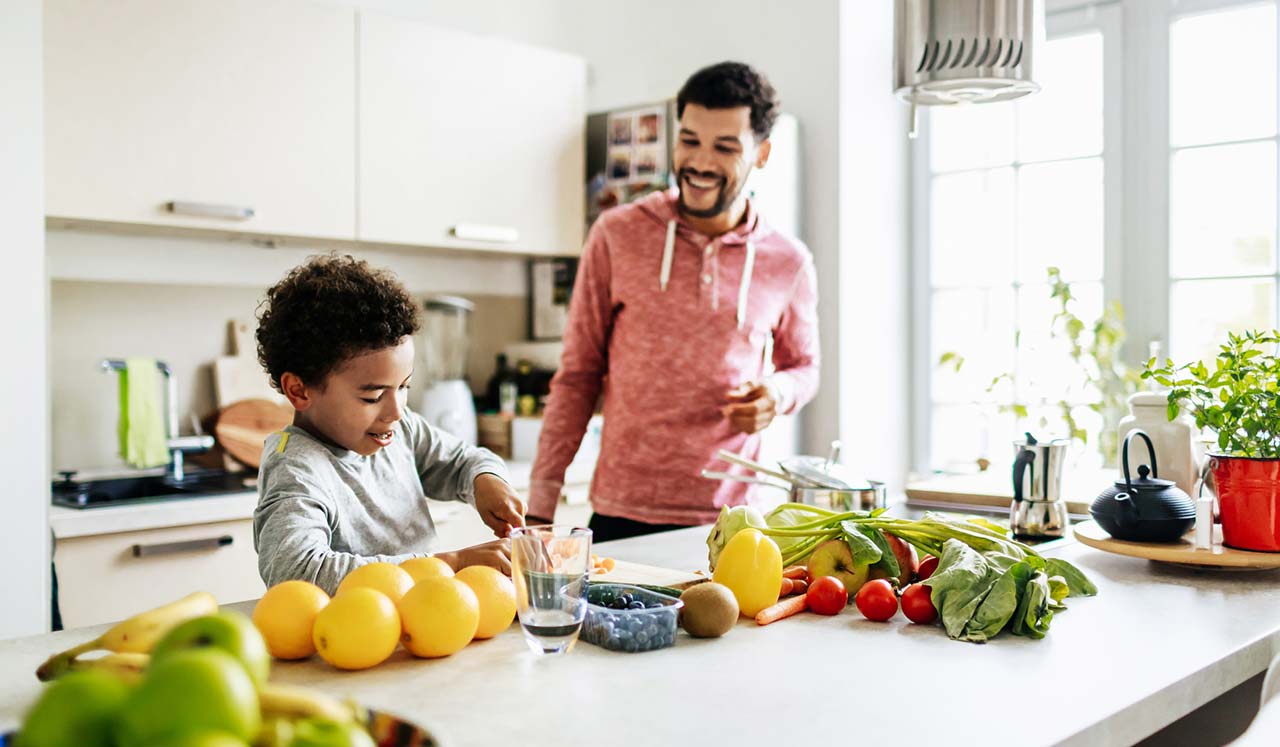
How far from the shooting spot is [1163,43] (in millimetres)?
3266

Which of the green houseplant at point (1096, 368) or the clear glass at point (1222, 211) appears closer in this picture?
the clear glass at point (1222, 211)

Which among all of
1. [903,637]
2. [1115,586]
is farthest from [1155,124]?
[903,637]

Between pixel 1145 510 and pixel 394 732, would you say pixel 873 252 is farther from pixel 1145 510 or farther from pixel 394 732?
pixel 394 732

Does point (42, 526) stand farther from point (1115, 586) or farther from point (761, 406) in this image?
point (1115, 586)

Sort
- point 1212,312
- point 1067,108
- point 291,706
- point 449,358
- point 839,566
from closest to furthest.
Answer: point 291,706 → point 839,566 → point 1212,312 → point 1067,108 → point 449,358

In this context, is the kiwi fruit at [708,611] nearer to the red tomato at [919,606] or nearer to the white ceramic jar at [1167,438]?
the red tomato at [919,606]

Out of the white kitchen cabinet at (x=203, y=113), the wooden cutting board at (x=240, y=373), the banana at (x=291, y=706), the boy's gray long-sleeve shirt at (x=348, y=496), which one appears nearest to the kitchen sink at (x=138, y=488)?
the wooden cutting board at (x=240, y=373)

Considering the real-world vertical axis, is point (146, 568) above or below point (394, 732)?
below

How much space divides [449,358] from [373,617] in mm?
2700

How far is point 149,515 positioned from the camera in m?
2.53

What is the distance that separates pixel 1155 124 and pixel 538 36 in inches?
80.7

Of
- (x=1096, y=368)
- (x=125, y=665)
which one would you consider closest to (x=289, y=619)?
(x=125, y=665)

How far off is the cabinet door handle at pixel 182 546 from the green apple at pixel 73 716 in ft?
6.81

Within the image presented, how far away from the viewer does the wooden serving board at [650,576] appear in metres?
1.46
